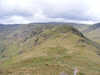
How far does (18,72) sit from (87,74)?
121 ft

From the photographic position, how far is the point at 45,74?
78188 millimetres

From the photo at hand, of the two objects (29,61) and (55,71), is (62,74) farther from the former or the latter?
(29,61)

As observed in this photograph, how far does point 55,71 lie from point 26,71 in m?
15.9

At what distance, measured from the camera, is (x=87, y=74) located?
260ft

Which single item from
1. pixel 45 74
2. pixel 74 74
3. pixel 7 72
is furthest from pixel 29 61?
pixel 74 74

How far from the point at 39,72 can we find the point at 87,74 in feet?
82.6

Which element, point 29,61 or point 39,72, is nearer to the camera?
point 39,72

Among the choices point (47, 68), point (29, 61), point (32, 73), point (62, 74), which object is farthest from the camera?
point (29, 61)

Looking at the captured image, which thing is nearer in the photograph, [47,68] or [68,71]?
[68,71]

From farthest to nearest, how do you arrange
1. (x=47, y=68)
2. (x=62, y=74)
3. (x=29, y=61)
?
(x=29, y=61) → (x=47, y=68) → (x=62, y=74)

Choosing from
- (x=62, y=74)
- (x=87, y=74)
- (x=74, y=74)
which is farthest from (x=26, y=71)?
(x=87, y=74)

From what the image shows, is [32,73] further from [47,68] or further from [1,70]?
[1,70]

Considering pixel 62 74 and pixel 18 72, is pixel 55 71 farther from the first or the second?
pixel 18 72

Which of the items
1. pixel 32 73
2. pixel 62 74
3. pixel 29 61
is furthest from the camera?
pixel 29 61
